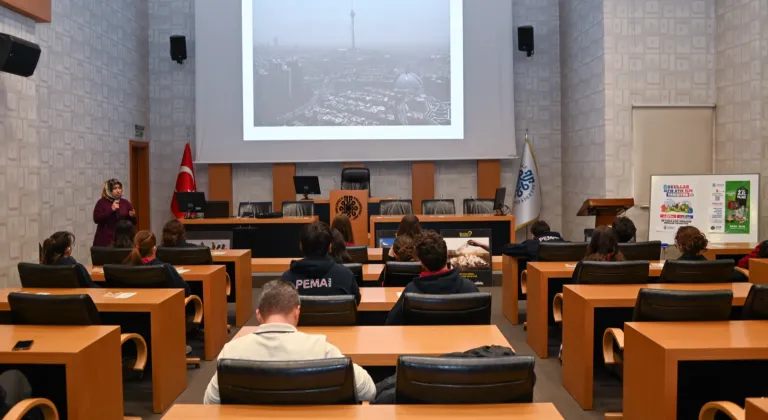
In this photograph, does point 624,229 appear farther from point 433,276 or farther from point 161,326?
point 161,326

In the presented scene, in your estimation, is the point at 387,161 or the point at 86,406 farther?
the point at 387,161

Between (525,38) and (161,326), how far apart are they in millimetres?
9535

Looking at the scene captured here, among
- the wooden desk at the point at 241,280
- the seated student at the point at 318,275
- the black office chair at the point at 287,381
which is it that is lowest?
the wooden desk at the point at 241,280

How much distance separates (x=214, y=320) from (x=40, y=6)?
4550 millimetres

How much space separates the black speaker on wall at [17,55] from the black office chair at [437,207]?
547 cm

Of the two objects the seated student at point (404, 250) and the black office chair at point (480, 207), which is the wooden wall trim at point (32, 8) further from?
the black office chair at point (480, 207)

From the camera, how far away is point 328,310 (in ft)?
11.5

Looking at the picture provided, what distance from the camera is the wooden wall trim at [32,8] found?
23.2 feet

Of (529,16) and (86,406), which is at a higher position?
(529,16)

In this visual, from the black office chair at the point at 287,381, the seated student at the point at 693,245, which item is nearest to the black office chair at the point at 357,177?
the seated student at the point at 693,245

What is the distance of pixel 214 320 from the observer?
5480mm

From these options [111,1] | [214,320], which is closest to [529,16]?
[111,1]

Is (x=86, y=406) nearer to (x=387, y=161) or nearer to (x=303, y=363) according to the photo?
(x=303, y=363)

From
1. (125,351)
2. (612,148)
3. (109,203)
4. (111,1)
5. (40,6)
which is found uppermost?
(111,1)
